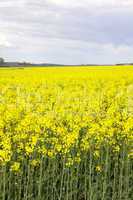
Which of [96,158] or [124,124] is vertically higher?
[124,124]

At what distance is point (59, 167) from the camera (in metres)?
10.5

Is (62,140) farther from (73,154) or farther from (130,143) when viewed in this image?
(130,143)

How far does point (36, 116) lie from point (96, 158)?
1469mm

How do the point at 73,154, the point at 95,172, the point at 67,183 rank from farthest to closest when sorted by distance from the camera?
the point at 95,172, the point at 73,154, the point at 67,183

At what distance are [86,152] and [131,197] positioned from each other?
1.20 meters

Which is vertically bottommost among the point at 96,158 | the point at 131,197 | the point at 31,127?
the point at 131,197

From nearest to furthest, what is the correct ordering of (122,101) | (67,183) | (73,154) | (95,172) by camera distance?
(67,183) → (73,154) → (95,172) → (122,101)

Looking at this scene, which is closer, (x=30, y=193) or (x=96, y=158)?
(x=30, y=193)

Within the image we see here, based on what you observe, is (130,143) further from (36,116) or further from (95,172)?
(36,116)

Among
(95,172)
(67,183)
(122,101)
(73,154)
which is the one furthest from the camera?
(122,101)

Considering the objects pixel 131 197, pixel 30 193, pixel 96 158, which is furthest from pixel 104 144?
pixel 30 193

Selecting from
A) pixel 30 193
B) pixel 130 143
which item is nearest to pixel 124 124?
pixel 130 143

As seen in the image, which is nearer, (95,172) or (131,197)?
(131,197)

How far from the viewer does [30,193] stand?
9.24 m
